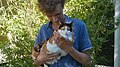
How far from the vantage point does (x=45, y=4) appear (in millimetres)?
1759

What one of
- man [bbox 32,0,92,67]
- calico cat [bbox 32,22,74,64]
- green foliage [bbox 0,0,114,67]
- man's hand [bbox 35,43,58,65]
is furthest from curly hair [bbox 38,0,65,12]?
green foliage [bbox 0,0,114,67]

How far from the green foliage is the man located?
1.13 m

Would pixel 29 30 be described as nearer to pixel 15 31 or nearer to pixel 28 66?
pixel 15 31

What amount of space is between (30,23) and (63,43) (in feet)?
5.07

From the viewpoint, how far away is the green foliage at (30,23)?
3027 mm

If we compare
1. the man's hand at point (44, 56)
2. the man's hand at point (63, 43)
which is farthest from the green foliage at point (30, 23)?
the man's hand at point (63, 43)

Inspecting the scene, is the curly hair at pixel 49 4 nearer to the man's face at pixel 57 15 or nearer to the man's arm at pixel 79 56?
the man's face at pixel 57 15

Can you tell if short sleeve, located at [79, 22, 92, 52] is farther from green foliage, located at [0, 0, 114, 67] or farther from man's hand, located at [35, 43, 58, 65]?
green foliage, located at [0, 0, 114, 67]

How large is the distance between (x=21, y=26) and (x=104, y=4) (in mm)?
997

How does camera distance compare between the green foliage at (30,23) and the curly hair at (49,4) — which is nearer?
the curly hair at (49,4)

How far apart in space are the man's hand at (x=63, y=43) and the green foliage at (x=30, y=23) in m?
1.24

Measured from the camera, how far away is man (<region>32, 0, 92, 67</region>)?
1701 millimetres

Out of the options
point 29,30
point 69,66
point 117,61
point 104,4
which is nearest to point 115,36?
point 117,61

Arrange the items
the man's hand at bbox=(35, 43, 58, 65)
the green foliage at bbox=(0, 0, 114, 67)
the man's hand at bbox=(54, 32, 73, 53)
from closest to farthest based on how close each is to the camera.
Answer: the man's hand at bbox=(54, 32, 73, 53) < the man's hand at bbox=(35, 43, 58, 65) < the green foliage at bbox=(0, 0, 114, 67)
